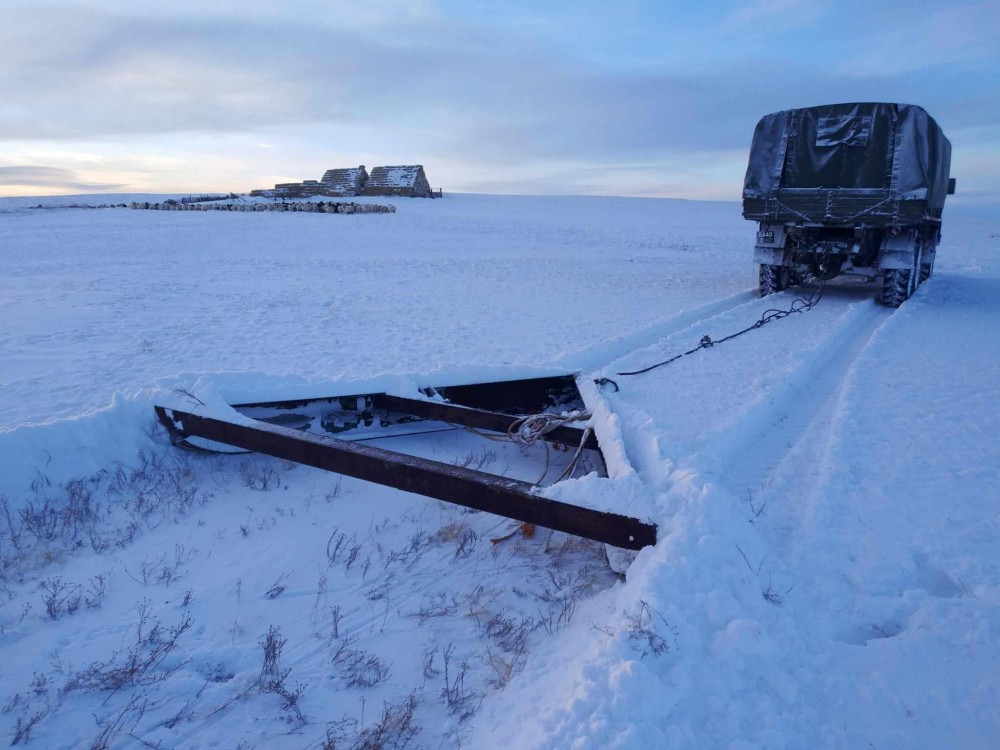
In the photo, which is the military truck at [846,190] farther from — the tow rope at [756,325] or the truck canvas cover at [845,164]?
the tow rope at [756,325]

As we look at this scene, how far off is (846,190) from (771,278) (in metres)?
1.96

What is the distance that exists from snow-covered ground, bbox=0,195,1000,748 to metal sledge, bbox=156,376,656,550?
0.16 metres

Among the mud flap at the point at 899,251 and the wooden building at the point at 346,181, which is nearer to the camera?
the mud flap at the point at 899,251

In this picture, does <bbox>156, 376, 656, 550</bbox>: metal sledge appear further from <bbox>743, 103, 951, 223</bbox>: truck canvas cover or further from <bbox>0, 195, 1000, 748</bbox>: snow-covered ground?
<bbox>743, 103, 951, 223</bbox>: truck canvas cover

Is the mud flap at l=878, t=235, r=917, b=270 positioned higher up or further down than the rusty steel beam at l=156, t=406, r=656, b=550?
higher up

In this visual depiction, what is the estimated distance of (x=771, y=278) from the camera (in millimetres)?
12312

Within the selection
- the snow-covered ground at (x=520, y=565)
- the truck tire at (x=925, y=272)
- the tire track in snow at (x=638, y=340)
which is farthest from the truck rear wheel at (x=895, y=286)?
the truck tire at (x=925, y=272)

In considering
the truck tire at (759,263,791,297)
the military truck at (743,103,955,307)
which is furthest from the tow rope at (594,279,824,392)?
the military truck at (743,103,955,307)

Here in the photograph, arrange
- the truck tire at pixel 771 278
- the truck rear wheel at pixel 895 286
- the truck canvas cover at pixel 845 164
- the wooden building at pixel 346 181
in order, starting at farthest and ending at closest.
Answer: the wooden building at pixel 346 181
the truck tire at pixel 771 278
the truck rear wheel at pixel 895 286
the truck canvas cover at pixel 845 164

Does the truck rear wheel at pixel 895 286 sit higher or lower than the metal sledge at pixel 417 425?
higher

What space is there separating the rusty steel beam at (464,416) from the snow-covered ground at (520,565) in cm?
17

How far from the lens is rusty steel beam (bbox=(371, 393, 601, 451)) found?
5309 mm

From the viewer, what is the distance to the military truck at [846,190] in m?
10.9

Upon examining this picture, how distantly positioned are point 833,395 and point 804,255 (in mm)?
6647
